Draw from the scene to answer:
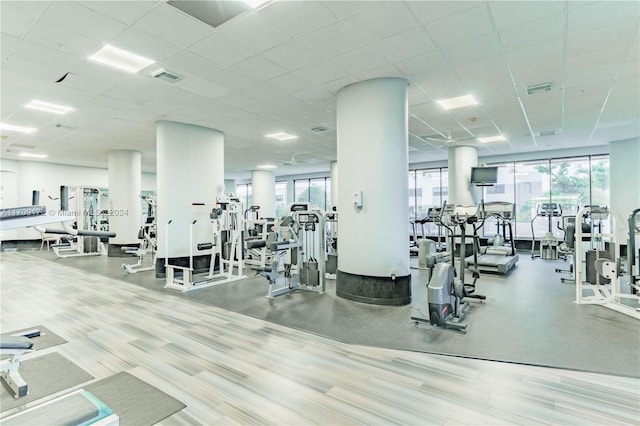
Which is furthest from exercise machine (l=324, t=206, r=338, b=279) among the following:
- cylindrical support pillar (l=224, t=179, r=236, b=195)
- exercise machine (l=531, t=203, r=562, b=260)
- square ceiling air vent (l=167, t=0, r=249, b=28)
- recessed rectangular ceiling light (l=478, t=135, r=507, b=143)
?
cylindrical support pillar (l=224, t=179, r=236, b=195)

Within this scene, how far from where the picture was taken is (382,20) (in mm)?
3416

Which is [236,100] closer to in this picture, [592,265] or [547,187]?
[592,265]

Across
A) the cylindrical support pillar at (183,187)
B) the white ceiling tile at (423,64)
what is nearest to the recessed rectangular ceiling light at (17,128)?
the cylindrical support pillar at (183,187)

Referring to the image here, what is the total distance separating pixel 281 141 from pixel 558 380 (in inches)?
314

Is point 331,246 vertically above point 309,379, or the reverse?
point 331,246

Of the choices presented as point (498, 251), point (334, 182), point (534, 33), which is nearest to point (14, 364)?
point (534, 33)

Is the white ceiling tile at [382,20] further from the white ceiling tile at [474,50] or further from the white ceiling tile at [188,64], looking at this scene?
the white ceiling tile at [188,64]

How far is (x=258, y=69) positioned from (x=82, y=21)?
77.2 inches

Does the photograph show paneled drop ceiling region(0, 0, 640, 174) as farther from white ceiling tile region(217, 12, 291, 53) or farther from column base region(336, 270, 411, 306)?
column base region(336, 270, 411, 306)

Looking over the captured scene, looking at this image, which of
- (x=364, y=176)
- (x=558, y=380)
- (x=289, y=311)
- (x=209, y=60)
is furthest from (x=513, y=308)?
(x=209, y=60)

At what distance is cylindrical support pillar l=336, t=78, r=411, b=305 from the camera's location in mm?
4746

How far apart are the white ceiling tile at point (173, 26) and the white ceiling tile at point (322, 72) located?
4.59 feet

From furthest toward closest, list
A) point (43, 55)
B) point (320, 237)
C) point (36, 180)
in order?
point (36, 180) → point (320, 237) → point (43, 55)

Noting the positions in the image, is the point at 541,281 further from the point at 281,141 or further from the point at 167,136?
the point at 167,136
